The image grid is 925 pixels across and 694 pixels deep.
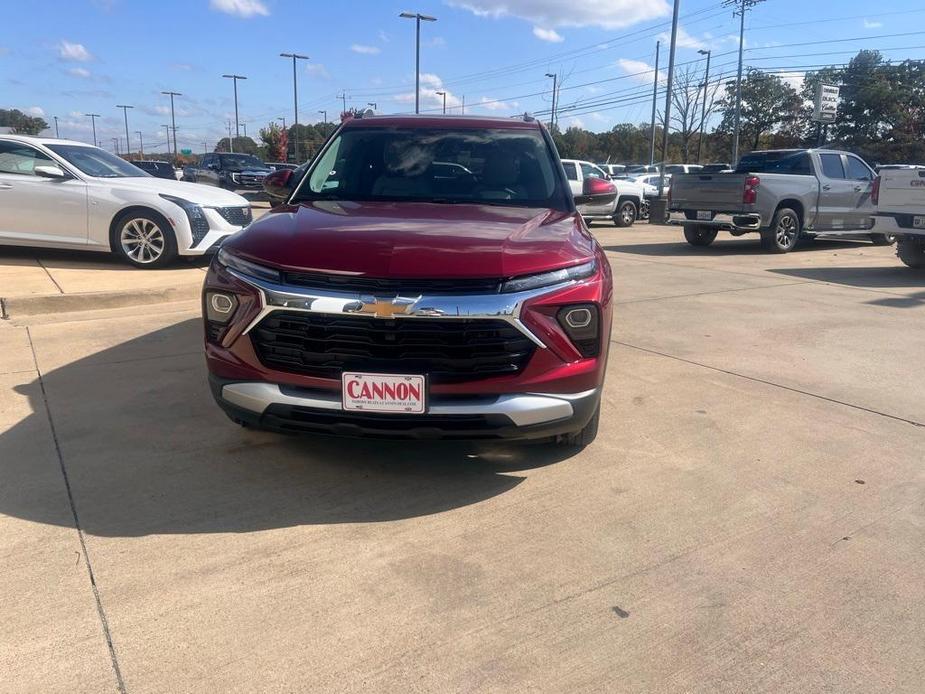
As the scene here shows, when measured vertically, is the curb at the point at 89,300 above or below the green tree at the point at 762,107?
below

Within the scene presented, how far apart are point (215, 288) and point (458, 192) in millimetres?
1692

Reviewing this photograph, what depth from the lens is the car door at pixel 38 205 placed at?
340 inches

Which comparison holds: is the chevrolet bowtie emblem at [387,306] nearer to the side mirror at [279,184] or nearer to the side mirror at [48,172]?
the side mirror at [279,184]

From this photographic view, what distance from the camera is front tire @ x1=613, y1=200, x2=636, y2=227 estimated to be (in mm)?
19844

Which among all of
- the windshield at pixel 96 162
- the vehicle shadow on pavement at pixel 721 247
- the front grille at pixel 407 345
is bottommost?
the vehicle shadow on pavement at pixel 721 247

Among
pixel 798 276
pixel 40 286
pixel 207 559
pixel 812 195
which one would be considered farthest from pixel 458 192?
pixel 812 195

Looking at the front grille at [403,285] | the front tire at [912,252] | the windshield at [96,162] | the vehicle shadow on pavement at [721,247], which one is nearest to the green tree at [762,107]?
the vehicle shadow on pavement at [721,247]

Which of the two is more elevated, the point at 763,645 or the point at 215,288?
the point at 215,288

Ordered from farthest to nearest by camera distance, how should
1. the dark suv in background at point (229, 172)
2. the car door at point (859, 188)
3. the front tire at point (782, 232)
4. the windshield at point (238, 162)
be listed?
the windshield at point (238, 162)
the dark suv in background at point (229, 172)
the car door at point (859, 188)
the front tire at point (782, 232)

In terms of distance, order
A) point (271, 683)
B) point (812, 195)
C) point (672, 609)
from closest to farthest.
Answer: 1. point (271, 683)
2. point (672, 609)
3. point (812, 195)

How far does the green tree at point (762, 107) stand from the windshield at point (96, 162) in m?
65.6

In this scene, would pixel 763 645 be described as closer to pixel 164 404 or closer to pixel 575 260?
pixel 575 260

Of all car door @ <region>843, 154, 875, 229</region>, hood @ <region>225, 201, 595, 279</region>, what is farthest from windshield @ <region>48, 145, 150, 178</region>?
car door @ <region>843, 154, 875, 229</region>

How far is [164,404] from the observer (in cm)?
451
